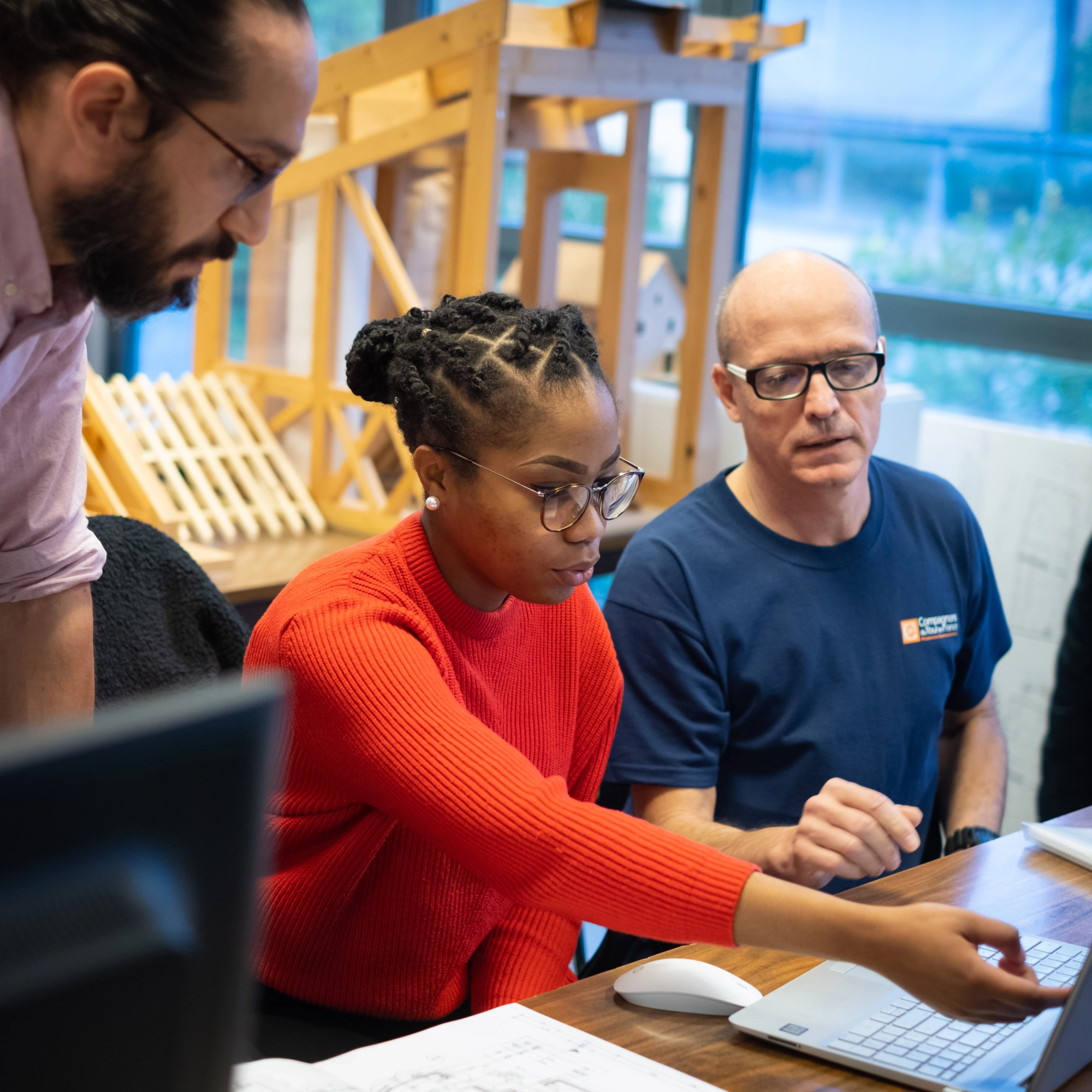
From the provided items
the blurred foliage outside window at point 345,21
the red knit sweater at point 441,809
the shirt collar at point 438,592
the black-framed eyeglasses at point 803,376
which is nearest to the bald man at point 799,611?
the black-framed eyeglasses at point 803,376

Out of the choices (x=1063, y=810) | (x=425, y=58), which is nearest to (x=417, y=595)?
(x=1063, y=810)

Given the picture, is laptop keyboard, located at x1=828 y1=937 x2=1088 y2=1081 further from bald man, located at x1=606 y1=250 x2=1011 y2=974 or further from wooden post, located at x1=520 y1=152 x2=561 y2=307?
wooden post, located at x1=520 y1=152 x2=561 y2=307

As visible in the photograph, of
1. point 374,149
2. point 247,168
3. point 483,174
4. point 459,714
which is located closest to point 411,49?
point 374,149

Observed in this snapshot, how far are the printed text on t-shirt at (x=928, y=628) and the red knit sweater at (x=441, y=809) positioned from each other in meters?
0.44

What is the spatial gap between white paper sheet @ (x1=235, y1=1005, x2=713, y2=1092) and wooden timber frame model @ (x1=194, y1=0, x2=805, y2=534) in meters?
1.77

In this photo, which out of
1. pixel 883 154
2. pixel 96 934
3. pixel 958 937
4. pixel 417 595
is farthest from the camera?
pixel 883 154

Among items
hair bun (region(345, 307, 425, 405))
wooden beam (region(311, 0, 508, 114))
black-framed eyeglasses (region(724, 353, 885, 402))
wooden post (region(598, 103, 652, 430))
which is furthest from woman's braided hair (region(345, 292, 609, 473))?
wooden post (region(598, 103, 652, 430))

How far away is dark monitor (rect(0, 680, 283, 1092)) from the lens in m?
0.39

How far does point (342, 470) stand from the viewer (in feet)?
9.51

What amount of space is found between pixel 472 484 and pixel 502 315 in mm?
183

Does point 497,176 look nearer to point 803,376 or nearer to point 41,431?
point 803,376

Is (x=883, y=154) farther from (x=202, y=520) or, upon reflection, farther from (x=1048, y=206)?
(x=202, y=520)

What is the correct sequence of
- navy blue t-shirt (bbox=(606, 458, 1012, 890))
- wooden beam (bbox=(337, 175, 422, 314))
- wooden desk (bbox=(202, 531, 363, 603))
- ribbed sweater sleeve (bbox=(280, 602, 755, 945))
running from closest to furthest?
ribbed sweater sleeve (bbox=(280, 602, 755, 945)) < navy blue t-shirt (bbox=(606, 458, 1012, 890)) < wooden desk (bbox=(202, 531, 363, 603)) < wooden beam (bbox=(337, 175, 422, 314))

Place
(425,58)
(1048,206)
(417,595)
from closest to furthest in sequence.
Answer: (417,595)
(425,58)
(1048,206)
